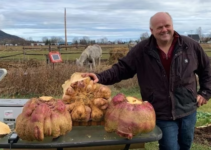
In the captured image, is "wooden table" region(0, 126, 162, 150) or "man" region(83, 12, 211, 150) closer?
"wooden table" region(0, 126, 162, 150)

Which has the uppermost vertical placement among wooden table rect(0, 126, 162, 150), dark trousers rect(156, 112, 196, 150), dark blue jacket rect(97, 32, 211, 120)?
dark blue jacket rect(97, 32, 211, 120)

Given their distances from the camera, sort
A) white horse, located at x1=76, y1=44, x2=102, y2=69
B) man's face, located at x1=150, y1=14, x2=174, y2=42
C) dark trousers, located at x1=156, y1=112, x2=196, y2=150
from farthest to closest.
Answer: white horse, located at x1=76, y1=44, x2=102, y2=69 < dark trousers, located at x1=156, y1=112, x2=196, y2=150 < man's face, located at x1=150, y1=14, x2=174, y2=42

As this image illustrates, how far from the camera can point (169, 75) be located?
3.28 m

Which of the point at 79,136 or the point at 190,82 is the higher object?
the point at 190,82

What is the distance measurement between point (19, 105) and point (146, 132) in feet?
4.50

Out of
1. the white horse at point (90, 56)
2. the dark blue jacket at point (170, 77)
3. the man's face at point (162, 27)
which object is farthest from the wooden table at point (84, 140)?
the white horse at point (90, 56)

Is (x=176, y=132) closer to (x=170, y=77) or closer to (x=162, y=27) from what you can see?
(x=170, y=77)

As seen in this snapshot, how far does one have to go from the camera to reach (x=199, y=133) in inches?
240

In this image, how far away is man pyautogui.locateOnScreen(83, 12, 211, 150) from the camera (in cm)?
329

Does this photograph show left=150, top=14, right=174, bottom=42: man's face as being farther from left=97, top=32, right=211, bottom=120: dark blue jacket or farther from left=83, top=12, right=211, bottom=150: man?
left=97, top=32, right=211, bottom=120: dark blue jacket

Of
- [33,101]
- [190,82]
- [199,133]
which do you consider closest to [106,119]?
[33,101]

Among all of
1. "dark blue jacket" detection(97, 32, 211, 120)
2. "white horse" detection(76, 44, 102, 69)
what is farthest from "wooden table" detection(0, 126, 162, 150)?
"white horse" detection(76, 44, 102, 69)

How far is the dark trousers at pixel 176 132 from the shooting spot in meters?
3.36

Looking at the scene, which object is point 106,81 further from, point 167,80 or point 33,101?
point 33,101
